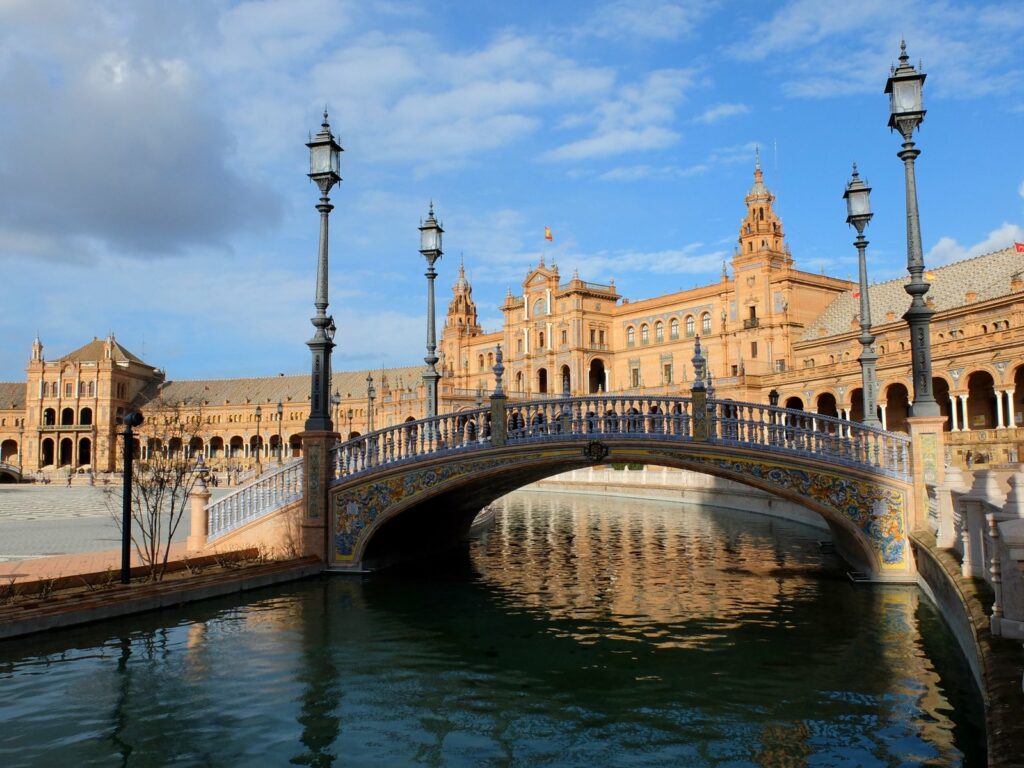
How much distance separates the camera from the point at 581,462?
17047mm

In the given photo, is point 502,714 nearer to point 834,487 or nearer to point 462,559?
point 834,487

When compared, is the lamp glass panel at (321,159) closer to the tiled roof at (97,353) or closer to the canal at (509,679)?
the canal at (509,679)

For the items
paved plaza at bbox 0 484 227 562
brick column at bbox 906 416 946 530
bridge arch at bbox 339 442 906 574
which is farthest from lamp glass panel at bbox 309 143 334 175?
brick column at bbox 906 416 946 530

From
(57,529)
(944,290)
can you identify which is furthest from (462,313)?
(57,529)

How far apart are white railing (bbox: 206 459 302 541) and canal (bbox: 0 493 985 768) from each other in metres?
2.18

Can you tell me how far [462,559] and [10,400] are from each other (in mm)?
111580

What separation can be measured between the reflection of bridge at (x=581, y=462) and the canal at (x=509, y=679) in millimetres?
1186

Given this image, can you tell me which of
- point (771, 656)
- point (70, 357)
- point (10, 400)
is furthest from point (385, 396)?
point (771, 656)

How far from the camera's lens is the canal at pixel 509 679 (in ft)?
26.1

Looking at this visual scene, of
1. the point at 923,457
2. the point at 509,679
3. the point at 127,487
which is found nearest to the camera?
the point at 509,679

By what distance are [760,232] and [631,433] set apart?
54088mm

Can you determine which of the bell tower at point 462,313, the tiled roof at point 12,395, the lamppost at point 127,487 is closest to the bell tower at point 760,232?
the bell tower at point 462,313

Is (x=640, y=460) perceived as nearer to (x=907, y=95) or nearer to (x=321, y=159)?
(x=907, y=95)

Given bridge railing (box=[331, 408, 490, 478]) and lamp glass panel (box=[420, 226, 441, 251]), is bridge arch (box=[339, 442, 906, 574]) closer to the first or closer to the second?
bridge railing (box=[331, 408, 490, 478])
